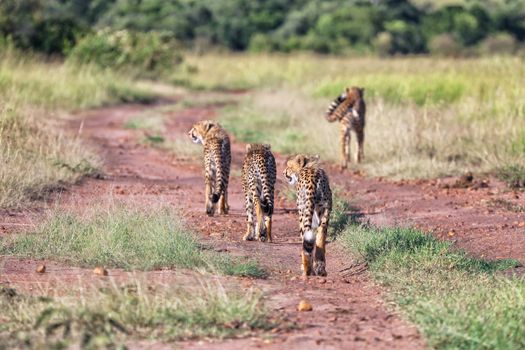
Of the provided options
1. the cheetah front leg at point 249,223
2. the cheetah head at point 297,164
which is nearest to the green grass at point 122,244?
the cheetah front leg at point 249,223

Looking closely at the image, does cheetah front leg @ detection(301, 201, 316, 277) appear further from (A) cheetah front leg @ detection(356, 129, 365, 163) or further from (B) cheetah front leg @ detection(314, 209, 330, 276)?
(A) cheetah front leg @ detection(356, 129, 365, 163)

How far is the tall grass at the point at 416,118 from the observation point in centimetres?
1477

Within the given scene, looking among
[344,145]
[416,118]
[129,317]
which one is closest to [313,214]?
[129,317]

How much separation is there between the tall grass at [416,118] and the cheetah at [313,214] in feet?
19.0

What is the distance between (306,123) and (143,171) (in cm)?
502

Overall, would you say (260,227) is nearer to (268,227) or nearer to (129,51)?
(268,227)

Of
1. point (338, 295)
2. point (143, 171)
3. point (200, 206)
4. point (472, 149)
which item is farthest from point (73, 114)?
point (338, 295)

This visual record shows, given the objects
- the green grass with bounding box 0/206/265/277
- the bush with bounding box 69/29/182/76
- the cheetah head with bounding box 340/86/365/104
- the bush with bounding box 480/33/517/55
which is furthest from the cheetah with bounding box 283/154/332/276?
the bush with bounding box 480/33/517/55

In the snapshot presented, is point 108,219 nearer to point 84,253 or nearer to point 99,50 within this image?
point 84,253

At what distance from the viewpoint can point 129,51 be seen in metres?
32.5

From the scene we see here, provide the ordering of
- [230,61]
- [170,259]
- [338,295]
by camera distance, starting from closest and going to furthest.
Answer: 1. [338,295]
2. [170,259]
3. [230,61]

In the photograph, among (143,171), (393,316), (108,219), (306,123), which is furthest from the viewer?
(306,123)

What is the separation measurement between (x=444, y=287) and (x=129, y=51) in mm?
25998

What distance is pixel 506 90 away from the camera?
58.5ft
